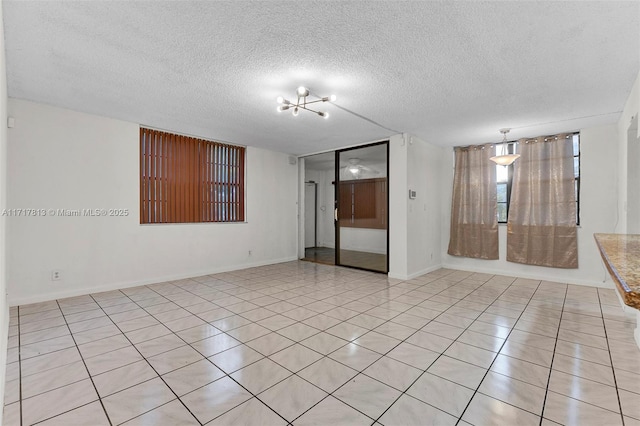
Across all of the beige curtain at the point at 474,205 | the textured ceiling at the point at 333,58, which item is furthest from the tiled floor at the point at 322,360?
the textured ceiling at the point at 333,58

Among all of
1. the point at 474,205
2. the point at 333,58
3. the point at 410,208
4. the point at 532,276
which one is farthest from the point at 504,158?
A: the point at 333,58

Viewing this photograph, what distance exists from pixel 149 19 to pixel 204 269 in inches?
164

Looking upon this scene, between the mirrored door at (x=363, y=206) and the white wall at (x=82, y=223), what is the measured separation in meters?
3.96

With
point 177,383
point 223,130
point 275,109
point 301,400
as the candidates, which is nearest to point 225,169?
point 223,130

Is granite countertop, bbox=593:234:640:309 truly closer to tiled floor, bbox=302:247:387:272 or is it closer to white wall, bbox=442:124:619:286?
white wall, bbox=442:124:619:286

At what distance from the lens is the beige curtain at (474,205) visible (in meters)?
5.56

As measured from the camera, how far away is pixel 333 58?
254 centimetres

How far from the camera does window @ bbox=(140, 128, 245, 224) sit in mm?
4668

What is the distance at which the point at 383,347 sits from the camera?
2564 mm

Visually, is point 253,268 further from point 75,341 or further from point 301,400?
point 301,400

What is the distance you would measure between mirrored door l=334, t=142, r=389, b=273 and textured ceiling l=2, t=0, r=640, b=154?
366 centimetres

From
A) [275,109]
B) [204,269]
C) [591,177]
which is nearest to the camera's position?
[275,109]

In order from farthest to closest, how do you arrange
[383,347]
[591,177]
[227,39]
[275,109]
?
[591,177] < [275,109] < [383,347] < [227,39]

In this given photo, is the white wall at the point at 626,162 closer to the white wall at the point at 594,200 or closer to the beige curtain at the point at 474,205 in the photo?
the white wall at the point at 594,200
